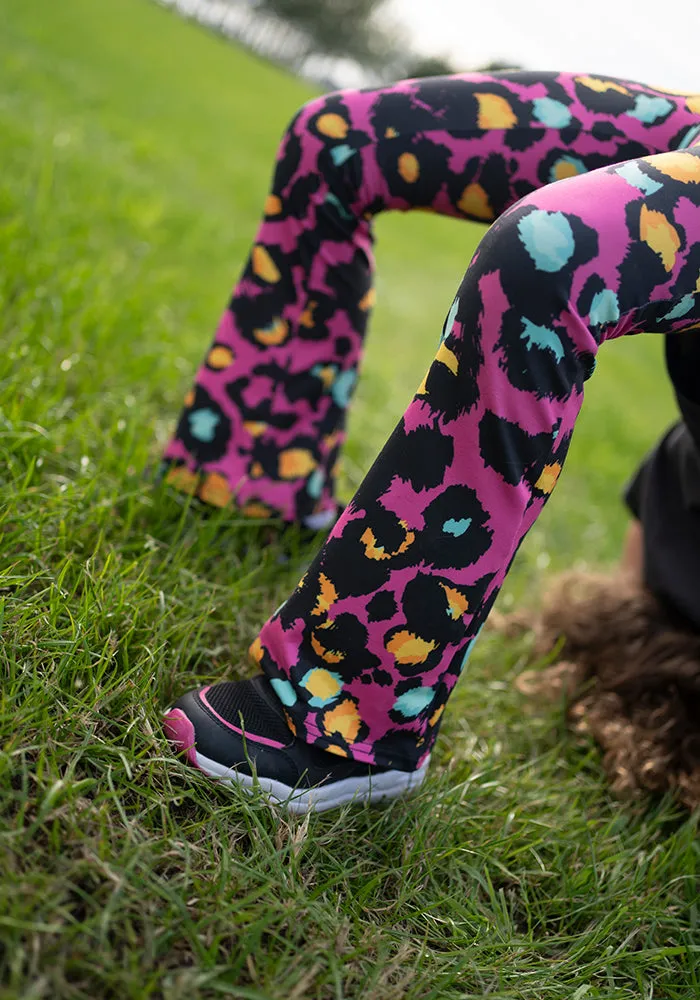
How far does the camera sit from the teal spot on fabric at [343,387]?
5.10 ft

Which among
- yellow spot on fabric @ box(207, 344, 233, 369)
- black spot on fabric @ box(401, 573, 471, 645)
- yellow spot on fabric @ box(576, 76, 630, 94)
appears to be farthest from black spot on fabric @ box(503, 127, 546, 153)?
black spot on fabric @ box(401, 573, 471, 645)

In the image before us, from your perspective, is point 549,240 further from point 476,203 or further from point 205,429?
point 205,429

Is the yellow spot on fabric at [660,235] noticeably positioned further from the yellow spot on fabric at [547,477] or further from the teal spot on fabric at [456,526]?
the teal spot on fabric at [456,526]

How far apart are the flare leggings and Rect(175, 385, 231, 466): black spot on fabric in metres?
0.14

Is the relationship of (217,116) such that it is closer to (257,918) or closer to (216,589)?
(216,589)

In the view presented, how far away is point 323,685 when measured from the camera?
1.04 meters

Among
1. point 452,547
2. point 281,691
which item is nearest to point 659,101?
point 452,547

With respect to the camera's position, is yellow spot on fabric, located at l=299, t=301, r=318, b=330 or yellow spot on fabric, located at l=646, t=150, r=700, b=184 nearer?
yellow spot on fabric, located at l=646, t=150, r=700, b=184

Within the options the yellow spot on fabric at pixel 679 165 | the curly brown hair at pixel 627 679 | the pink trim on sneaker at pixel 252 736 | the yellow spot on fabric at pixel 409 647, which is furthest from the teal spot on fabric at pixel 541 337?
the curly brown hair at pixel 627 679

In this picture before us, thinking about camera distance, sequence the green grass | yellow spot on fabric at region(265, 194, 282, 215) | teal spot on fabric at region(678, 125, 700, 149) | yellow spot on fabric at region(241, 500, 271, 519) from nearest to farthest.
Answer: the green grass
teal spot on fabric at region(678, 125, 700, 149)
yellow spot on fabric at region(265, 194, 282, 215)
yellow spot on fabric at region(241, 500, 271, 519)

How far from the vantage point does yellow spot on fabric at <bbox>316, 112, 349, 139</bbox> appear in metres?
1.33

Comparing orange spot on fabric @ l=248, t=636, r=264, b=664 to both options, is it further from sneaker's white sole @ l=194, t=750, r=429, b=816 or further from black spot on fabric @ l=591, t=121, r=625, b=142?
black spot on fabric @ l=591, t=121, r=625, b=142

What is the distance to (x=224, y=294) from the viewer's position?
128 inches

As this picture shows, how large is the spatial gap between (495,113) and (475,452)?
673mm
